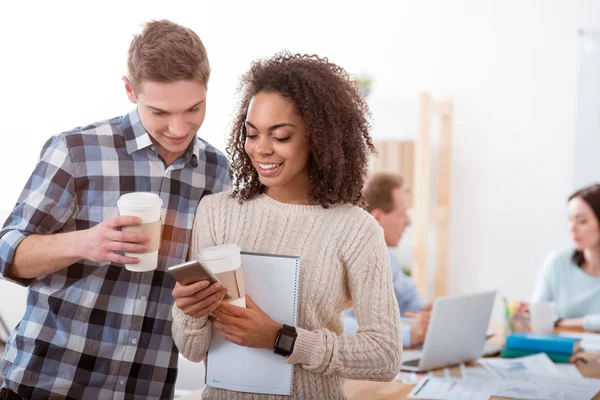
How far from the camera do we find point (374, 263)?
1600 mm

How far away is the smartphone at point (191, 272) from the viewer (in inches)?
52.0

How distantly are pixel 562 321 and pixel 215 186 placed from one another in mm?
1955

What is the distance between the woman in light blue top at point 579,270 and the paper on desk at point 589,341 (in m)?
0.38

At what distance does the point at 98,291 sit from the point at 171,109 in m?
0.47

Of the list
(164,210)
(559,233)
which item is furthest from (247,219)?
(559,233)

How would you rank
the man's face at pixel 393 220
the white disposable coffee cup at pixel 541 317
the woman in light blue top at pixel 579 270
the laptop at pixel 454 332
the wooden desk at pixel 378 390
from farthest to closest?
the woman in light blue top at pixel 579 270 < the man's face at pixel 393 220 < the white disposable coffee cup at pixel 541 317 < the laptop at pixel 454 332 < the wooden desk at pixel 378 390

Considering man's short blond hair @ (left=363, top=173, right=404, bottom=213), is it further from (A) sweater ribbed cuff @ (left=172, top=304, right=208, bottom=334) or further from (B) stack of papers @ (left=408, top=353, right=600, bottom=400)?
(A) sweater ribbed cuff @ (left=172, top=304, right=208, bottom=334)

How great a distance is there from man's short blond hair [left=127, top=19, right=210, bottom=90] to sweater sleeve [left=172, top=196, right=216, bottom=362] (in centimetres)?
31

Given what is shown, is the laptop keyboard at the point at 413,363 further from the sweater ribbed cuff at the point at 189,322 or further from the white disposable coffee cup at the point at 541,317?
the sweater ribbed cuff at the point at 189,322

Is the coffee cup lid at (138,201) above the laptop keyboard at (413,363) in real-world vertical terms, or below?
above

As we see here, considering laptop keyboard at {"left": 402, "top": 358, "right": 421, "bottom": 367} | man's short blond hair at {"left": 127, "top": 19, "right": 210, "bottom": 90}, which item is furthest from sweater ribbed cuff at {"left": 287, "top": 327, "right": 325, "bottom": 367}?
laptop keyboard at {"left": 402, "top": 358, "right": 421, "bottom": 367}

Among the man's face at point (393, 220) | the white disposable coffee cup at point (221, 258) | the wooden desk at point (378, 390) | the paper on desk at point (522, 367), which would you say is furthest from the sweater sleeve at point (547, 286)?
the white disposable coffee cup at point (221, 258)

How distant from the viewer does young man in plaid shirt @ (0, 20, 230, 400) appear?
5.45 feet

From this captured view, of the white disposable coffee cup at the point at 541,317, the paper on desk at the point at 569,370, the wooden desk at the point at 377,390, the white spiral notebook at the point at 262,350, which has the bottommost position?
the paper on desk at the point at 569,370
